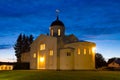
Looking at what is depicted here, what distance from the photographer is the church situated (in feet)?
164

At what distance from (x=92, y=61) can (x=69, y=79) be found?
25.5 m

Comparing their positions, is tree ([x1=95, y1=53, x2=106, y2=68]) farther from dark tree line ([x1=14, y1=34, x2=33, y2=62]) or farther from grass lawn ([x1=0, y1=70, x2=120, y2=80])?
grass lawn ([x1=0, y1=70, x2=120, y2=80])

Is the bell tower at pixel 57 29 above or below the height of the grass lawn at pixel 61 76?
above

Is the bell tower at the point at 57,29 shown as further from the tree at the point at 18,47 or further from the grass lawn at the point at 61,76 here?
the tree at the point at 18,47

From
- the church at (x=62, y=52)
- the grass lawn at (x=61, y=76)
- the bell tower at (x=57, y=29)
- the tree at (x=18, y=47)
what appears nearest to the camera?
the grass lawn at (x=61, y=76)

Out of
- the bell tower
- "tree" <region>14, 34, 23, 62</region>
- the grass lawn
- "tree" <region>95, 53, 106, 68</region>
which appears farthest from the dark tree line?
the grass lawn

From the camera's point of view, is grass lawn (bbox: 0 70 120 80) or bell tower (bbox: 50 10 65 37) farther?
bell tower (bbox: 50 10 65 37)

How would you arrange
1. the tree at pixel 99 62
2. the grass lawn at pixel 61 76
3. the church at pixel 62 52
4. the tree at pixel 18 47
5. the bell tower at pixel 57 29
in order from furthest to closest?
the tree at pixel 18 47 → the tree at pixel 99 62 → the bell tower at pixel 57 29 → the church at pixel 62 52 → the grass lawn at pixel 61 76

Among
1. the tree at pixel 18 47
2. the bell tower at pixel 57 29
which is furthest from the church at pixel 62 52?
the tree at pixel 18 47

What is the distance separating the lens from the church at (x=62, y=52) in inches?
1967

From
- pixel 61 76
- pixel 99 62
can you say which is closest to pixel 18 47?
pixel 99 62

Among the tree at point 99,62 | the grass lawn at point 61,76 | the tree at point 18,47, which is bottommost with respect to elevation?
the grass lawn at point 61,76

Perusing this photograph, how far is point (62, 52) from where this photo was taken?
165 ft

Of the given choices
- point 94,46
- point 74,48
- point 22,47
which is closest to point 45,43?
point 74,48
